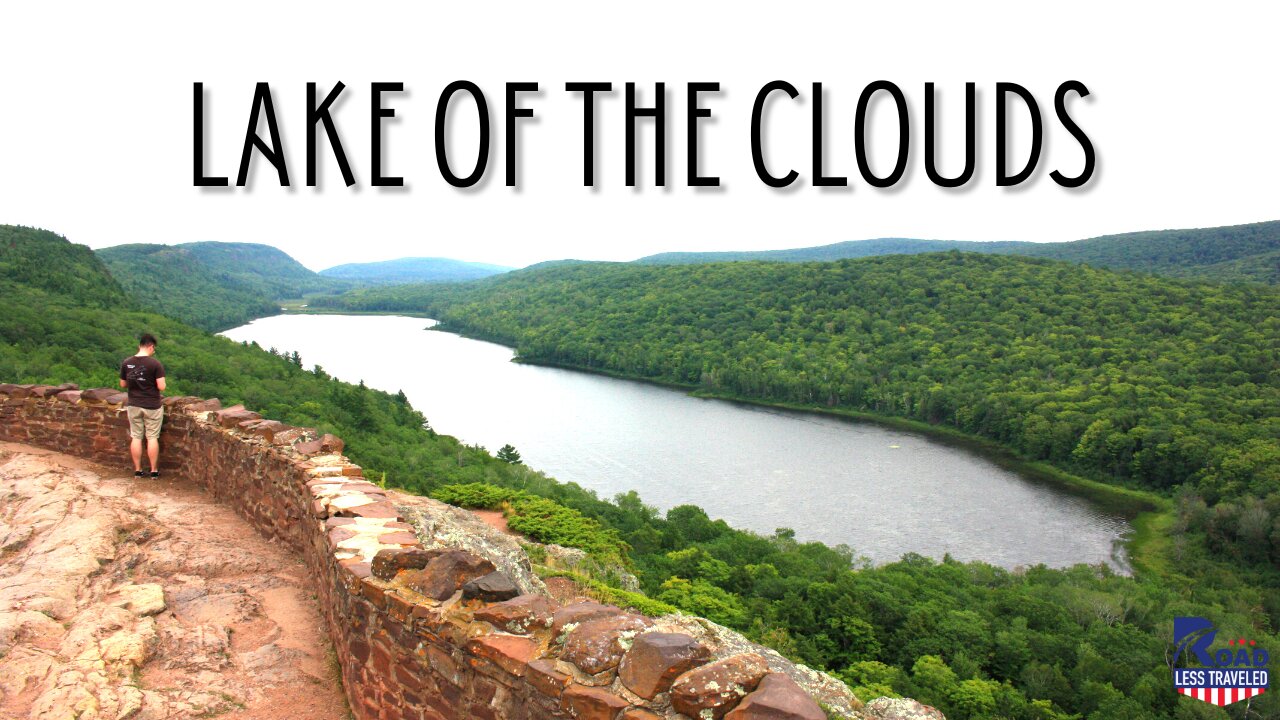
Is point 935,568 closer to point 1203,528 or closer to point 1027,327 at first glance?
point 1203,528

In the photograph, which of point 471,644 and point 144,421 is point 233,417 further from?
point 471,644

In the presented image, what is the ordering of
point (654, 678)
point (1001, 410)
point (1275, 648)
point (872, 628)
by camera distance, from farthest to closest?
point (1001, 410), point (1275, 648), point (872, 628), point (654, 678)

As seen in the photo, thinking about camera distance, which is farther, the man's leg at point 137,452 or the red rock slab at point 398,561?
the man's leg at point 137,452

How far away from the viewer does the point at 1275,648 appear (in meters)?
24.5

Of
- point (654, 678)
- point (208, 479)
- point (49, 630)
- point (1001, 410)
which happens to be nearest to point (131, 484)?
point (208, 479)

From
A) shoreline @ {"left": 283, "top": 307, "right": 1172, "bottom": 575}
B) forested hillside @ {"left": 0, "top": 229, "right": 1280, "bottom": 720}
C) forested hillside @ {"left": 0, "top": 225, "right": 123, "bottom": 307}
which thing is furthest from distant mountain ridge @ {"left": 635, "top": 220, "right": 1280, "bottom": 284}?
forested hillside @ {"left": 0, "top": 225, "right": 123, "bottom": 307}

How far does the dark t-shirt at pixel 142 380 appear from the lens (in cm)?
686

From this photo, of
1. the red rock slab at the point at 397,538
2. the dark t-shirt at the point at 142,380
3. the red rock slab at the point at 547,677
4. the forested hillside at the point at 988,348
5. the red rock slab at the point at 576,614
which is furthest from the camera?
the forested hillside at the point at 988,348

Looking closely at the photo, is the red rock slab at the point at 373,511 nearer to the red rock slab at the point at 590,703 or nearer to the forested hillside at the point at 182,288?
the red rock slab at the point at 590,703

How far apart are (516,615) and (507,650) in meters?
0.19

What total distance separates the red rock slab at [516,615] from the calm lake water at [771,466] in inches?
1350

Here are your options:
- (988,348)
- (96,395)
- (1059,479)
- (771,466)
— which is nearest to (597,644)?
(96,395)

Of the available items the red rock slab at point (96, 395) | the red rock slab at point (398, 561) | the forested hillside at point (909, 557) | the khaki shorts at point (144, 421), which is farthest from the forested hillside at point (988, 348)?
the red rock slab at point (96, 395)

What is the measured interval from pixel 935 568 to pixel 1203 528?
865 inches
